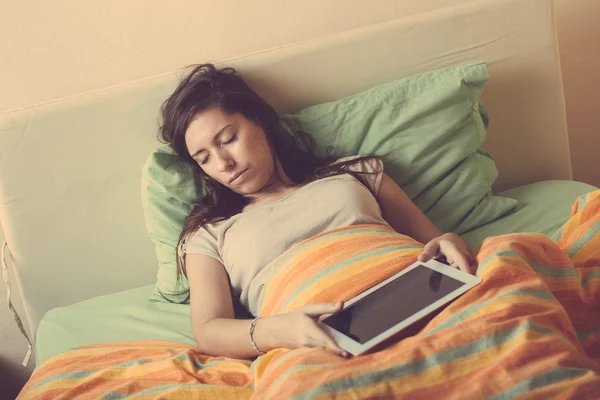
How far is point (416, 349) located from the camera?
754 mm

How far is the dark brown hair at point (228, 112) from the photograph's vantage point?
126 centimetres

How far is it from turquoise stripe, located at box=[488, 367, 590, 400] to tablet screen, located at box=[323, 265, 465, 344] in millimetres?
179

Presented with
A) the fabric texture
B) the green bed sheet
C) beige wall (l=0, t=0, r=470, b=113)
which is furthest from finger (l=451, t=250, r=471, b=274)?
beige wall (l=0, t=0, r=470, b=113)

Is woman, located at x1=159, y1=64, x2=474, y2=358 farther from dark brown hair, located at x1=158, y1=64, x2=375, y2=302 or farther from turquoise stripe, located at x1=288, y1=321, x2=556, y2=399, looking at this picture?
turquoise stripe, located at x1=288, y1=321, x2=556, y2=399

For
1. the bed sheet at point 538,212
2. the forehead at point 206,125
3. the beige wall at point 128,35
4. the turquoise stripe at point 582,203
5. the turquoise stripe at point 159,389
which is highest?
the beige wall at point 128,35

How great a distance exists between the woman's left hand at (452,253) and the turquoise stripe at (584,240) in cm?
17

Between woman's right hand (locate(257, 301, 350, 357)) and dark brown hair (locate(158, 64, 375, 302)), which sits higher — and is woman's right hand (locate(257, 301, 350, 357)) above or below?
below

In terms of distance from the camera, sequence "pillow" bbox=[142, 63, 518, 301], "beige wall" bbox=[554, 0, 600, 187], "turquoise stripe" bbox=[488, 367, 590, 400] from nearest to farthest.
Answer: "turquoise stripe" bbox=[488, 367, 590, 400], "pillow" bbox=[142, 63, 518, 301], "beige wall" bbox=[554, 0, 600, 187]

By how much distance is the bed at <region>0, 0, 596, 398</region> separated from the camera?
1.37 meters

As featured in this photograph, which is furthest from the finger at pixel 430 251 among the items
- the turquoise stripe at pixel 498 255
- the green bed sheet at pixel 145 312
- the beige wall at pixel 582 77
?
the beige wall at pixel 582 77

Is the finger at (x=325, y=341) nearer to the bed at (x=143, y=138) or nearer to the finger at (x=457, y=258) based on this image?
the finger at (x=457, y=258)

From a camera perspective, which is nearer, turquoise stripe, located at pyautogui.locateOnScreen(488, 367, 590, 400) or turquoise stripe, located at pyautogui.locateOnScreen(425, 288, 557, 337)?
turquoise stripe, located at pyautogui.locateOnScreen(488, 367, 590, 400)

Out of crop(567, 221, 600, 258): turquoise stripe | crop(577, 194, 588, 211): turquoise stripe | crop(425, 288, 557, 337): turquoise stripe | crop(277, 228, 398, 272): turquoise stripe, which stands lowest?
crop(567, 221, 600, 258): turquoise stripe

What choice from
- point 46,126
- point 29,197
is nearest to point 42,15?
point 46,126
